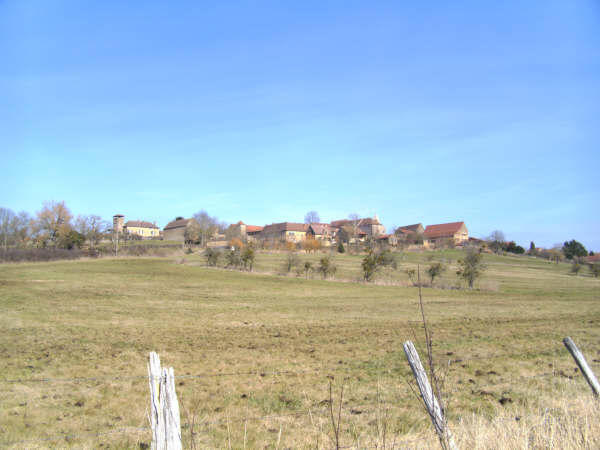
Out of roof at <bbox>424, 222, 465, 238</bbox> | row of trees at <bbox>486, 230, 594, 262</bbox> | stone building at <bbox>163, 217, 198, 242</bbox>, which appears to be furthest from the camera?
stone building at <bbox>163, 217, 198, 242</bbox>

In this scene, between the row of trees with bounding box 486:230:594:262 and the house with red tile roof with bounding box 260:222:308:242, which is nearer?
the row of trees with bounding box 486:230:594:262

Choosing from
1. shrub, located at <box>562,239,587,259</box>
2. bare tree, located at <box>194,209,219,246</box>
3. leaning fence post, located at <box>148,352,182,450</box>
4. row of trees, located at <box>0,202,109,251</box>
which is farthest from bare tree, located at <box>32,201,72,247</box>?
shrub, located at <box>562,239,587,259</box>

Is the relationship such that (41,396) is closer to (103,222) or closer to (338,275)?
(338,275)

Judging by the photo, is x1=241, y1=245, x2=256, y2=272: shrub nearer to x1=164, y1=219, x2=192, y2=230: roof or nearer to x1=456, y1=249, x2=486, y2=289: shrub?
x1=456, y1=249, x2=486, y2=289: shrub

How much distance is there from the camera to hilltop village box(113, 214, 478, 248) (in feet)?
409

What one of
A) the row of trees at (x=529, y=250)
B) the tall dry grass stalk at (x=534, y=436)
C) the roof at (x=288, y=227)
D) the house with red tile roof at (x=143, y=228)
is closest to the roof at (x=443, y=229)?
the row of trees at (x=529, y=250)

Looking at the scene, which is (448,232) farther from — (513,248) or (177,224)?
(177,224)

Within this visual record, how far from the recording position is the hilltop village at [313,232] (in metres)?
125

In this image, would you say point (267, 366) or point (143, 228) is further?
point (143, 228)

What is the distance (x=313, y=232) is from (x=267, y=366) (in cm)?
13940

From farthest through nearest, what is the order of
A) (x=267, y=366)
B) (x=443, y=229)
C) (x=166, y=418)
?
(x=443, y=229) < (x=267, y=366) < (x=166, y=418)

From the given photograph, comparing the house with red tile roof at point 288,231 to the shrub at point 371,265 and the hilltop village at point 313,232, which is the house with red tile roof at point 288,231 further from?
the shrub at point 371,265

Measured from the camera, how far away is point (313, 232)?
493ft

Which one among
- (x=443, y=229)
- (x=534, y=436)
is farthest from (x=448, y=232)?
(x=534, y=436)
